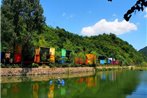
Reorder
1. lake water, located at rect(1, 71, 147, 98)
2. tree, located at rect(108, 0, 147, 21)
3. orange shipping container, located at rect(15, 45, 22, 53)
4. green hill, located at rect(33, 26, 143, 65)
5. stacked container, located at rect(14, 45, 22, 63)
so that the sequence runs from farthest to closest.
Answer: green hill, located at rect(33, 26, 143, 65) < orange shipping container, located at rect(15, 45, 22, 53) < stacked container, located at rect(14, 45, 22, 63) < lake water, located at rect(1, 71, 147, 98) < tree, located at rect(108, 0, 147, 21)

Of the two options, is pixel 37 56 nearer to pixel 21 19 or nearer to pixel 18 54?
pixel 18 54

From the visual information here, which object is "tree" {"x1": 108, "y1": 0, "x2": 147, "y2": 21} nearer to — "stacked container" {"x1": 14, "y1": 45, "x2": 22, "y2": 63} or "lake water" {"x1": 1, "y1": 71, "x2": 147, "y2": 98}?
"lake water" {"x1": 1, "y1": 71, "x2": 147, "y2": 98}

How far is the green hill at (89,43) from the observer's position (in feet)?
254

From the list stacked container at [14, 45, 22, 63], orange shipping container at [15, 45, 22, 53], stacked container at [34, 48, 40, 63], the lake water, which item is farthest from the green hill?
the lake water

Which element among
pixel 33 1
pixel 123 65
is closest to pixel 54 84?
pixel 33 1

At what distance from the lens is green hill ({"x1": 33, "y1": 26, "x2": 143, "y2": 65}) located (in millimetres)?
77500

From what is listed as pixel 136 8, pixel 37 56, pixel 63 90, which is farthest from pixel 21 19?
pixel 136 8

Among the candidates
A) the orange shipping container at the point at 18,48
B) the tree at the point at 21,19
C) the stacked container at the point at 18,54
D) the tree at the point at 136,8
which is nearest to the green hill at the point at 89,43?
the tree at the point at 21,19

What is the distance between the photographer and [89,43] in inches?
4220

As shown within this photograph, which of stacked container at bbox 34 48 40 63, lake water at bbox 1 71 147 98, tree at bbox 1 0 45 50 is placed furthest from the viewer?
stacked container at bbox 34 48 40 63

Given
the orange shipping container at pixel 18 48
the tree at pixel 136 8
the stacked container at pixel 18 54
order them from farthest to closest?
the orange shipping container at pixel 18 48 < the stacked container at pixel 18 54 < the tree at pixel 136 8

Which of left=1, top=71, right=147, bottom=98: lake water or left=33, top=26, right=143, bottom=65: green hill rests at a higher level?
left=33, top=26, right=143, bottom=65: green hill

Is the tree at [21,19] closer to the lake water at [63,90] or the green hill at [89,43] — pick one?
the green hill at [89,43]

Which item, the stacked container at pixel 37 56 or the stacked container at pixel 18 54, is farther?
the stacked container at pixel 37 56
